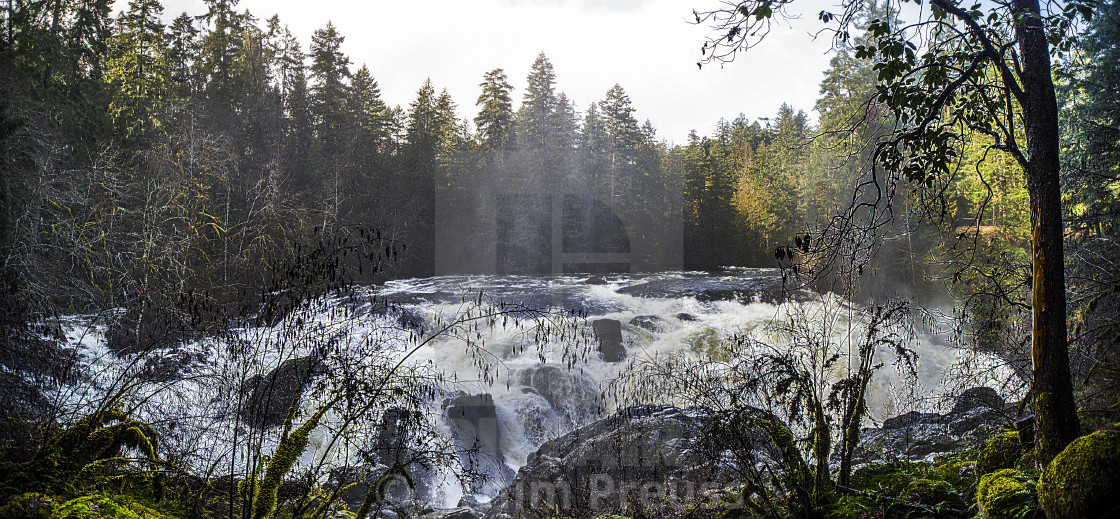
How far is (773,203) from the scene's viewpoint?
29281mm

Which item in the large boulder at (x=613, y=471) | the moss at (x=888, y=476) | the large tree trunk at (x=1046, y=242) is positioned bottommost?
the large boulder at (x=613, y=471)

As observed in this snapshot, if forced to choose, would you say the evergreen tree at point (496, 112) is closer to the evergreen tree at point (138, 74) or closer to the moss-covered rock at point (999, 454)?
the evergreen tree at point (138, 74)

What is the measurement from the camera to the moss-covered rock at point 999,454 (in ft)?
12.9

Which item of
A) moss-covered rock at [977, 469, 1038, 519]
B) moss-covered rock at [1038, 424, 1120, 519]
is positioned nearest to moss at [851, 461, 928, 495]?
moss-covered rock at [977, 469, 1038, 519]

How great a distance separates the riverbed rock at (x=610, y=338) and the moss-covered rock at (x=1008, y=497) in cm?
1053

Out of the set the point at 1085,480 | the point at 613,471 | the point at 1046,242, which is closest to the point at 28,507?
the point at 1085,480

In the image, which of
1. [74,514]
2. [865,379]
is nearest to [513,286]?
[865,379]

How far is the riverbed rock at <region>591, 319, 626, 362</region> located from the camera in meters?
13.8

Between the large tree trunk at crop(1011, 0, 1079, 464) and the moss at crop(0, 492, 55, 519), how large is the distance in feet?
16.2

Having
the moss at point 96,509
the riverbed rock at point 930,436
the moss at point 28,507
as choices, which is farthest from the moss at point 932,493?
the moss at point 28,507

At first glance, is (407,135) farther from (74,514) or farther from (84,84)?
(74,514)

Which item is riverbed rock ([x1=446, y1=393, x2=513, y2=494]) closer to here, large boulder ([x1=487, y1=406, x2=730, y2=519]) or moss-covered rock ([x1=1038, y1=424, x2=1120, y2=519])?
large boulder ([x1=487, y1=406, x2=730, y2=519])

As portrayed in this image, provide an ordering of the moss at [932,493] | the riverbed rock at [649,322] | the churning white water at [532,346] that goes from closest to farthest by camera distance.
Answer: the moss at [932,493] < the churning white water at [532,346] < the riverbed rock at [649,322]

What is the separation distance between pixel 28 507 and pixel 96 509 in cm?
20
